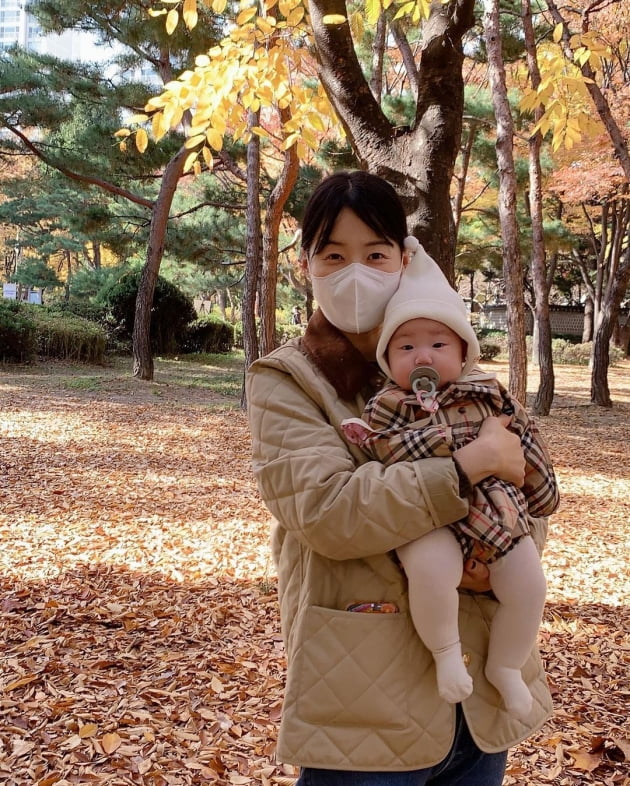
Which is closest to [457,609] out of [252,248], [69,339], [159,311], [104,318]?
[252,248]

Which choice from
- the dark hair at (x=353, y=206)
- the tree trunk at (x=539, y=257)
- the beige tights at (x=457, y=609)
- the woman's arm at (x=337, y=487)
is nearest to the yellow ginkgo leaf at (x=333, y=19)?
the dark hair at (x=353, y=206)

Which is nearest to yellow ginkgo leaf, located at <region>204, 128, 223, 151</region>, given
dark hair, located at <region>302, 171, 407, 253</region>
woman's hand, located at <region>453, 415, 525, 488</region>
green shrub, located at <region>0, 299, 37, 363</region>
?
dark hair, located at <region>302, 171, 407, 253</region>

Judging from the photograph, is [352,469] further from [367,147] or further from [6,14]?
[6,14]

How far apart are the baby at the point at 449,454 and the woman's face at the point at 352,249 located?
63 mm

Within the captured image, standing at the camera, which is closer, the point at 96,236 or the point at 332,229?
the point at 332,229

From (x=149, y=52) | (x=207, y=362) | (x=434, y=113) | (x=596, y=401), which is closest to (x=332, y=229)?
(x=434, y=113)

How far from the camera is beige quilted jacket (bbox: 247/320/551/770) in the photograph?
1167 millimetres

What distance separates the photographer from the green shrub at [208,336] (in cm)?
2114

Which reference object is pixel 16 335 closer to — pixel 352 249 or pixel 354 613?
pixel 352 249

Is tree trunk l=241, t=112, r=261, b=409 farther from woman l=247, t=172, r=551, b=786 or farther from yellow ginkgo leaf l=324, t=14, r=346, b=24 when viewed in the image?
woman l=247, t=172, r=551, b=786

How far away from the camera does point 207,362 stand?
782 inches

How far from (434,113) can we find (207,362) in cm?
1774

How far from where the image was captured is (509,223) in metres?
7.65

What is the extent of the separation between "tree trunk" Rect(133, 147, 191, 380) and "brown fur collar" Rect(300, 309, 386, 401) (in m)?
12.9
